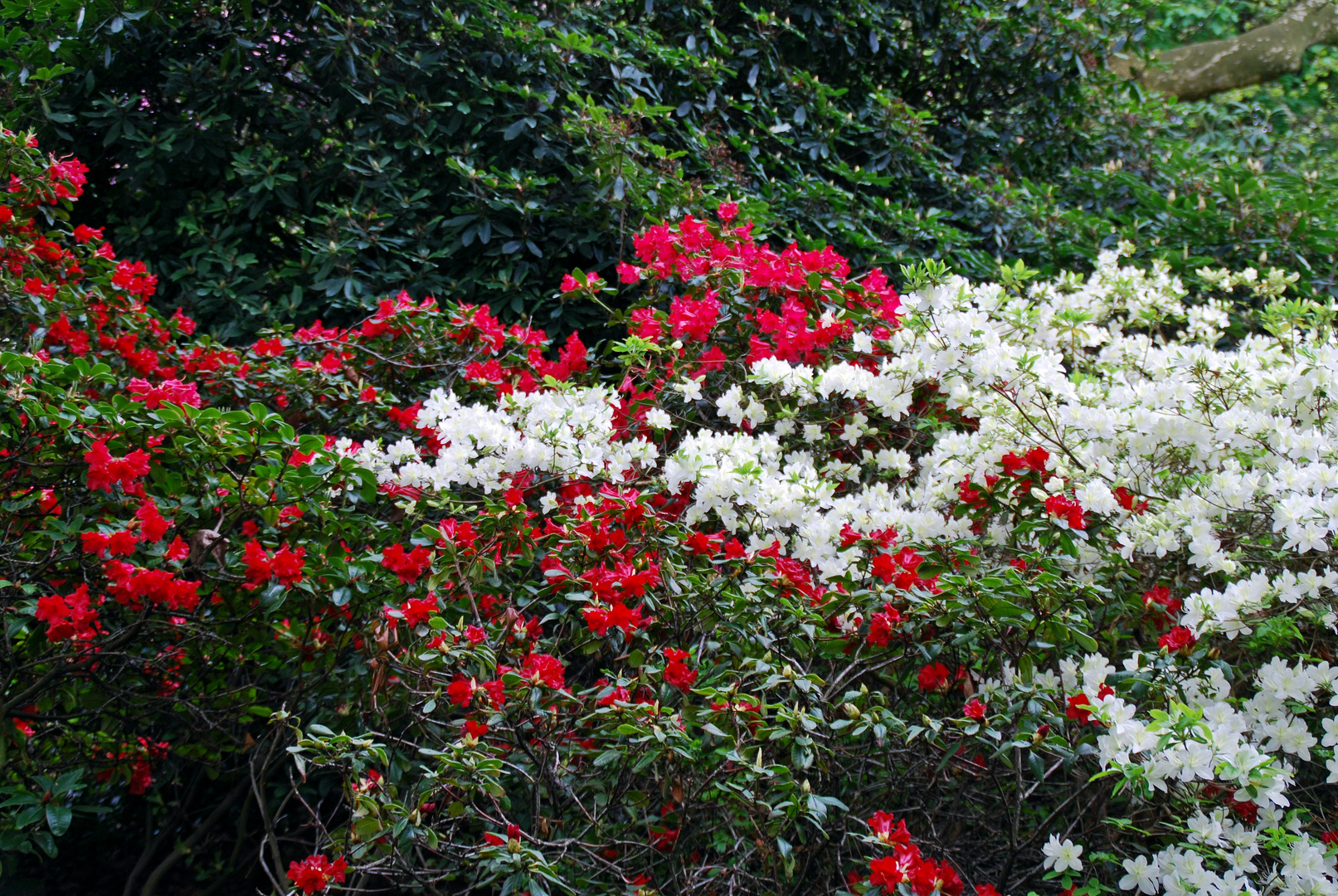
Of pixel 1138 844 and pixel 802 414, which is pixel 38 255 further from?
pixel 1138 844

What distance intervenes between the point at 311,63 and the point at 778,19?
90.5 inches

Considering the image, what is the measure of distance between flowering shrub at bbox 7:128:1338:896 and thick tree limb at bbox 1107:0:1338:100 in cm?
620

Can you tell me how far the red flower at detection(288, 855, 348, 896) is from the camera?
150cm

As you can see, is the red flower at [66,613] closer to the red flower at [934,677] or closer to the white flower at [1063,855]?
the red flower at [934,677]

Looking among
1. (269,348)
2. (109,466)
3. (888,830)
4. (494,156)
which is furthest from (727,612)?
(494,156)

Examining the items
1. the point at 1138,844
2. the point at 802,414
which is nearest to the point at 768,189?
the point at 802,414

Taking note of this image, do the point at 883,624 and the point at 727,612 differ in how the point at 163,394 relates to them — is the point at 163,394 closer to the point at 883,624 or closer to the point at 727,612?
the point at 727,612

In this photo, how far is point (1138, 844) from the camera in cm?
163

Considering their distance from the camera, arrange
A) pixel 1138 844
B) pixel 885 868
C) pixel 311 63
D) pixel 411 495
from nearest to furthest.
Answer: pixel 885 868
pixel 1138 844
pixel 411 495
pixel 311 63

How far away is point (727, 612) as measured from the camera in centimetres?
185

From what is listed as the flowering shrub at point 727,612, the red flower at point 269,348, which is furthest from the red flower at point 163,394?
the red flower at point 269,348

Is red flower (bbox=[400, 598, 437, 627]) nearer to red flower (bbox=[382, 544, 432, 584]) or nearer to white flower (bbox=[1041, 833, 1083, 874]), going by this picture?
red flower (bbox=[382, 544, 432, 584])

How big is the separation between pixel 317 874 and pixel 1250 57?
883 centimetres

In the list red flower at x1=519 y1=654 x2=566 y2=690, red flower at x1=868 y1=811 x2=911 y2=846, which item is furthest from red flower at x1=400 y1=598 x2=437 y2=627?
red flower at x1=868 y1=811 x2=911 y2=846
